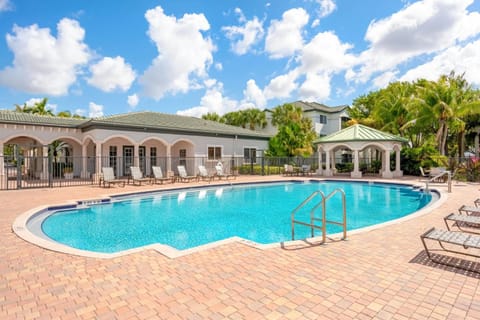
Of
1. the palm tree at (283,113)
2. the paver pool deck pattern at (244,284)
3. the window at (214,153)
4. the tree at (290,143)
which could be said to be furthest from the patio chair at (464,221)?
the palm tree at (283,113)

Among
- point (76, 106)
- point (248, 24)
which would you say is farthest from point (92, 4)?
point (76, 106)

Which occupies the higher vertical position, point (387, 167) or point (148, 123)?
point (148, 123)

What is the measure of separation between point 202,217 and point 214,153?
1501cm

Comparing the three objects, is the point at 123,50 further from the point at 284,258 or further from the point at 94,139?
the point at 284,258

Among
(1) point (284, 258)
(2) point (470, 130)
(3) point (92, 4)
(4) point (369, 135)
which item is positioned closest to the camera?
(1) point (284, 258)

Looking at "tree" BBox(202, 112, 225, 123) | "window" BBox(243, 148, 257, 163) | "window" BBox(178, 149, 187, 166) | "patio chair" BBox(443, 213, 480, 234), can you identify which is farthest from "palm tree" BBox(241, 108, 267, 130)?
"patio chair" BBox(443, 213, 480, 234)

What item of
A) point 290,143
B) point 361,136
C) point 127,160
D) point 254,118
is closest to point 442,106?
point 361,136

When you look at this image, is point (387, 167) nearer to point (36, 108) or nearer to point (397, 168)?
point (397, 168)

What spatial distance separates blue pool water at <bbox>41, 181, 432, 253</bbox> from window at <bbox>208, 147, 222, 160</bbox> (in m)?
8.46

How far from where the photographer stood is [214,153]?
81.0 feet

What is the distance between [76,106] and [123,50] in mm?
28074

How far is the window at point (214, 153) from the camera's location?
80.1 feet

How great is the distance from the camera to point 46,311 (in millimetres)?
3045

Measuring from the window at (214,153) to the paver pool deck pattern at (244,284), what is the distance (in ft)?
63.1
